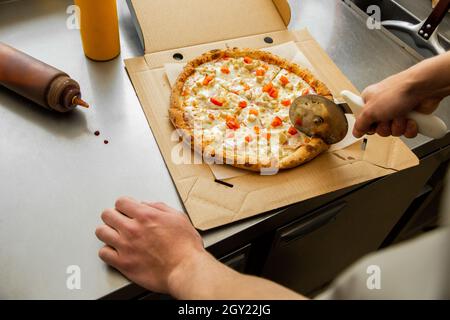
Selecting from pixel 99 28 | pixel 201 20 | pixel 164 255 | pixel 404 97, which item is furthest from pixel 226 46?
pixel 164 255

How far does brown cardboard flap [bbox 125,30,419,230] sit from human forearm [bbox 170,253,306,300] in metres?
0.11

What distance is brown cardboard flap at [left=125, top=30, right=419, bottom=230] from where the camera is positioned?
2.66 ft

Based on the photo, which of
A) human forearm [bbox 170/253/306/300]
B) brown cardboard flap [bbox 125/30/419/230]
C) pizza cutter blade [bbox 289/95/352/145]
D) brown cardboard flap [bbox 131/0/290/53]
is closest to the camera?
human forearm [bbox 170/253/306/300]

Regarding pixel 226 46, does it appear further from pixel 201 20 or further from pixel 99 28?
pixel 99 28

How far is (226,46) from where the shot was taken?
111 centimetres

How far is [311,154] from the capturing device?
2.94ft

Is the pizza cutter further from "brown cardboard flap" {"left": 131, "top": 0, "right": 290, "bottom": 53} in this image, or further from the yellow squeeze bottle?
the yellow squeeze bottle

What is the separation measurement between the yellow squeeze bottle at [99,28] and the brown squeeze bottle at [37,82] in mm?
146

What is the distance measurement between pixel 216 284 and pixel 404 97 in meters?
0.59

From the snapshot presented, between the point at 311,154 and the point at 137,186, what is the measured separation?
389 millimetres

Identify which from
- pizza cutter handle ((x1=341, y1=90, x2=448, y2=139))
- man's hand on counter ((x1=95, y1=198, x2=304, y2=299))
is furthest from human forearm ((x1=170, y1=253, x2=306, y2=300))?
pizza cutter handle ((x1=341, y1=90, x2=448, y2=139))

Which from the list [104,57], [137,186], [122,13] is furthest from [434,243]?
[122,13]
